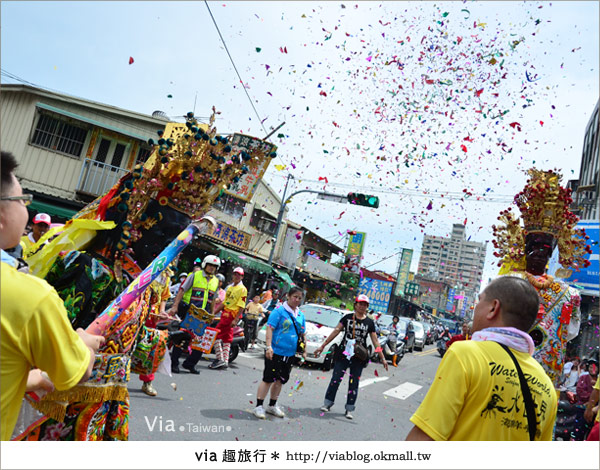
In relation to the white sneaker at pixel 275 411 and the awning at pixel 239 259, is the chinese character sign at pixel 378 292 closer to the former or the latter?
the awning at pixel 239 259

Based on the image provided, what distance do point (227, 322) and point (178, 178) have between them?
5.91 metres

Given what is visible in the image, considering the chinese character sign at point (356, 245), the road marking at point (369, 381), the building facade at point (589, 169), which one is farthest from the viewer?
the chinese character sign at point (356, 245)

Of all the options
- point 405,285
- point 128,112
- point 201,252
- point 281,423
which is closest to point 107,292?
point 281,423

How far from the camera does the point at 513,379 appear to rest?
1.84 metres

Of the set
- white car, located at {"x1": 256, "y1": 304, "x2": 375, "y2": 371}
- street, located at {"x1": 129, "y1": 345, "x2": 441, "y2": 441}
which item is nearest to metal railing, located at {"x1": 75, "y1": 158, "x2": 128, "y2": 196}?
white car, located at {"x1": 256, "y1": 304, "x2": 375, "y2": 371}

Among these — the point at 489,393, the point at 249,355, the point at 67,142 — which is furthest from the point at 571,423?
the point at 67,142

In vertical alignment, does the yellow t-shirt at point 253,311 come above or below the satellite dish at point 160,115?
below

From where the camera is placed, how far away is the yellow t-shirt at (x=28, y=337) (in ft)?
4.22

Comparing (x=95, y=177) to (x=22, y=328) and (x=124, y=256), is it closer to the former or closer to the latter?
(x=124, y=256)

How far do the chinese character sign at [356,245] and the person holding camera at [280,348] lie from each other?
94.0 feet

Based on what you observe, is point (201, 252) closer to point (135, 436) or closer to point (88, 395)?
point (135, 436)

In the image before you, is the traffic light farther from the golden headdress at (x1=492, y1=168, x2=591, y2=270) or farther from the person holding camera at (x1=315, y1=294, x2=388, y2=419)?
the golden headdress at (x1=492, y1=168, x2=591, y2=270)

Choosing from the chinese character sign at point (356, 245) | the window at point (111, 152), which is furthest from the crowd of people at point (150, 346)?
the chinese character sign at point (356, 245)

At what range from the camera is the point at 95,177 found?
15.4 metres
